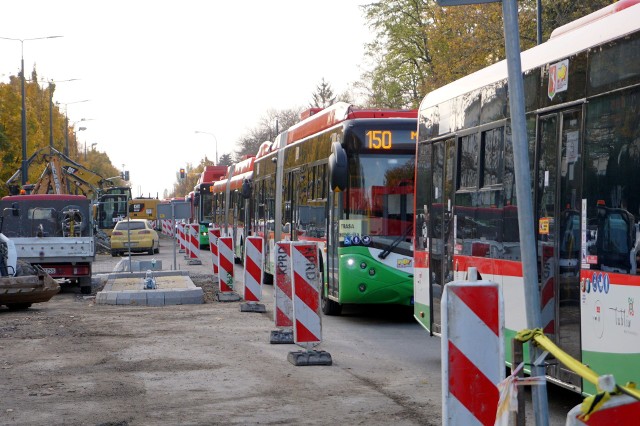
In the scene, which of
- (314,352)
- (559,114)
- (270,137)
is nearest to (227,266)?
(314,352)

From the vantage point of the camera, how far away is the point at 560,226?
8.62 metres

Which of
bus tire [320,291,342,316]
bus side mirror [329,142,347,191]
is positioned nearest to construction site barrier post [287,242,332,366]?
bus side mirror [329,142,347,191]

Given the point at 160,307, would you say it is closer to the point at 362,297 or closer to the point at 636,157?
the point at 362,297

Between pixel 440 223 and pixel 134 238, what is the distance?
43102 mm

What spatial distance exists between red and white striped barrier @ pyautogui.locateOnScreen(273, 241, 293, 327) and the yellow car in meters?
39.0

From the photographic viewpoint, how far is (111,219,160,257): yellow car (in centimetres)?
5303

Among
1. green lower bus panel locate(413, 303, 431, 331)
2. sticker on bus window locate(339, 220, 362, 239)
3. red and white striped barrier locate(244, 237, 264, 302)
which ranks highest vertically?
sticker on bus window locate(339, 220, 362, 239)

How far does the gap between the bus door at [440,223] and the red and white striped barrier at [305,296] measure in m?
1.28

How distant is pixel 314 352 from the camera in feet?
41.1

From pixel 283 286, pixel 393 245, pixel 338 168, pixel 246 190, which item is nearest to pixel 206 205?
pixel 246 190

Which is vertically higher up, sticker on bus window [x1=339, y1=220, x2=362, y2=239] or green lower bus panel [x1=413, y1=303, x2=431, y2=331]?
sticker on bus window [x1=339, y1=220, x2=362, y2=239]

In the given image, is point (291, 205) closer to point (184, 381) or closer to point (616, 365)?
point (184, 381)

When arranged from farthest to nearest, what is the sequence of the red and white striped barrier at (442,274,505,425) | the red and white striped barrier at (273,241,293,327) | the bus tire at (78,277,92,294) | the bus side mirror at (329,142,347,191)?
1. the bus tire at (78,277,92,294)
2. the bus side mirror at (329,142,347,191)
3. the red and white striped barrier at (273,241,293,327)
4. the red and white striped barrier at (442,274,505,425)

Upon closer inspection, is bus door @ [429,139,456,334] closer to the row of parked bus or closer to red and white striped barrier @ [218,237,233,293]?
the row of parked bus
